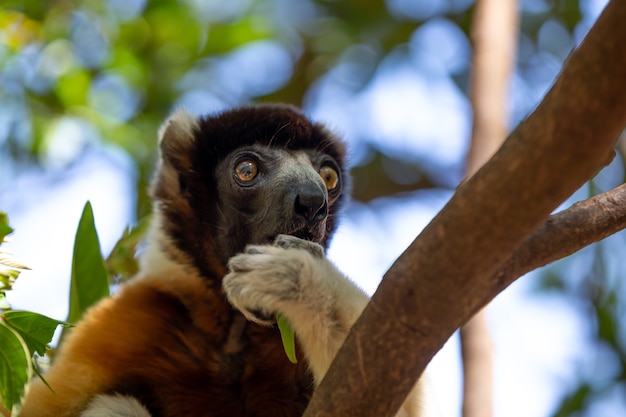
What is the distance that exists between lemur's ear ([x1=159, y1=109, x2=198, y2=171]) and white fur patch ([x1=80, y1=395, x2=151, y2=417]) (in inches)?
49.8

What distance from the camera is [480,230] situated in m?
2.06

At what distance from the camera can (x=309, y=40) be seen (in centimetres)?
902

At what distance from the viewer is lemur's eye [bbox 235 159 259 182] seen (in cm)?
405

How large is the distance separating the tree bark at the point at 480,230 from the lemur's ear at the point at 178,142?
231 centimetres

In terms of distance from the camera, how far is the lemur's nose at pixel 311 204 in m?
3.64

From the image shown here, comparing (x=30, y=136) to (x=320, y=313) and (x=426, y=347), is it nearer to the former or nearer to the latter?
(x=320, y=313)

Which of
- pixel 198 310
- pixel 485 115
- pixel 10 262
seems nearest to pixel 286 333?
pixel 10 262

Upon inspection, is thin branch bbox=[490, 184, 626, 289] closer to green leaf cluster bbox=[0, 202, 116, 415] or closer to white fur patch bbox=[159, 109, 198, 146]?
green leaf cluster bbox=[0, 202, 116, 415]

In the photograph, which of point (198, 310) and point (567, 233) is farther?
point (198, 310)

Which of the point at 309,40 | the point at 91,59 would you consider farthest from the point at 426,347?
the point at 309,40

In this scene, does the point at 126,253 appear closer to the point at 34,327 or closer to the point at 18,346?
the point at 34,327

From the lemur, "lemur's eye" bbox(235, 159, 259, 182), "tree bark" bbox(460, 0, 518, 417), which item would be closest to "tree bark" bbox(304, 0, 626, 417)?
the lemur

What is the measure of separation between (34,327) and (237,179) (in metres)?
1.69

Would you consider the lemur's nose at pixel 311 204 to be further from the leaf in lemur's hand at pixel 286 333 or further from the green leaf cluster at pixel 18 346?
the green leaf cluster at pixel 18 346
